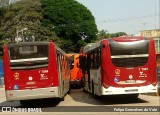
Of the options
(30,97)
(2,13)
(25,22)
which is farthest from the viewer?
(2,13)

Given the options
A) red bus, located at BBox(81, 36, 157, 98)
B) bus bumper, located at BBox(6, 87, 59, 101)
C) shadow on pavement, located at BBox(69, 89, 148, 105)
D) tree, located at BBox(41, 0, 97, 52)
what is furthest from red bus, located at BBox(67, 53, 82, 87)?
tree, located at BBox(41, 0, 97, 52)

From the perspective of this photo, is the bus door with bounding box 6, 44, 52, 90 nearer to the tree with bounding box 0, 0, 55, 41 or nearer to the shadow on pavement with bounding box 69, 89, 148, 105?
the shadow on pavement with bounding box 69, 89, 148, 105

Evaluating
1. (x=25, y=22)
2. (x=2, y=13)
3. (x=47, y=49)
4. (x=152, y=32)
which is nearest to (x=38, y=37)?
(x=25, y=22)

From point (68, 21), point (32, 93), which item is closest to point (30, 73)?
point (32, 93)

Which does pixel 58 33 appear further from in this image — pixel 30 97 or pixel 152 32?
pixel 30 97

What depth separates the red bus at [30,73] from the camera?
63.0 feet

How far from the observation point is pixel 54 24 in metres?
74.1

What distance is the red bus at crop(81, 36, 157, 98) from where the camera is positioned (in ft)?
63.8

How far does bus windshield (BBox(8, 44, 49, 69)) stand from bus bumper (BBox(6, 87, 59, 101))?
105cm

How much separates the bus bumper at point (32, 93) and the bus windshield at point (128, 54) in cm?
298

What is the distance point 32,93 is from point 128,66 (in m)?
4.40

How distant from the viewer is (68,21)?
7475 centimetres

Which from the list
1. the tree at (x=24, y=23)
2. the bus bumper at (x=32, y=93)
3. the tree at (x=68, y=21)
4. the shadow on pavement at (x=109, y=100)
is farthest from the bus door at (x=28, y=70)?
the tree at (x=68, y=21)

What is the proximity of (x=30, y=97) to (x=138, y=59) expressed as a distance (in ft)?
16.6
